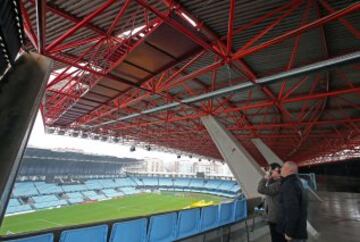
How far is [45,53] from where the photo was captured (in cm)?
598

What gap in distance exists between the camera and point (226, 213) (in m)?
7.71

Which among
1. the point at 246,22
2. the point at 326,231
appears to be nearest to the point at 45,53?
the point at 246,22

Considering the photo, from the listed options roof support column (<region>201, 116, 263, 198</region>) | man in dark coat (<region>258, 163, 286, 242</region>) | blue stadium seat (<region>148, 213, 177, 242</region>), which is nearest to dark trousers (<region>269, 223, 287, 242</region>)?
man in dark coat (<region>258, 163, 286, 242</region>)

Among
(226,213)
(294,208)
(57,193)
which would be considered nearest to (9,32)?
(294,208)

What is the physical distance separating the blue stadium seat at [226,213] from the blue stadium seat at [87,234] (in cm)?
398

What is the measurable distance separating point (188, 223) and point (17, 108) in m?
4.78

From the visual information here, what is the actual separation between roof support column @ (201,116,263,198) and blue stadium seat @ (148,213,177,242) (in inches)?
255

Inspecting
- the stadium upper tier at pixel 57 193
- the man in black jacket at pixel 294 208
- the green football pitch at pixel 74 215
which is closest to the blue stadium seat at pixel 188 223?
the man in black jacket at pixel 294 208

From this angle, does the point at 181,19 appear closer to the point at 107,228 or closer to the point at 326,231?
the point at 107,228

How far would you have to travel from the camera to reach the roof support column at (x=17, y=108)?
391 centimetres

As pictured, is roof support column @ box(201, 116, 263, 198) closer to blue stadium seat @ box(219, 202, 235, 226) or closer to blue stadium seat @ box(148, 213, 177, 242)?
blue stadium seat @ box(219, 202, 235, 226)

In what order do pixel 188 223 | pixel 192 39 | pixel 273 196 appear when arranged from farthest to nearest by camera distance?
1. pixel 188 223
2. pixel 192 39
3. pixel 273 196

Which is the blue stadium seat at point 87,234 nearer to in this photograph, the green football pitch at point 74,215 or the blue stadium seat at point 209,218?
the blue stadium seat at point 209,218

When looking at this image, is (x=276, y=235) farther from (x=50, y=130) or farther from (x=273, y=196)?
(x=50, y=130)
